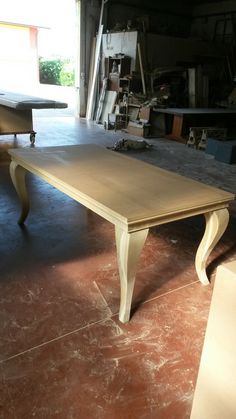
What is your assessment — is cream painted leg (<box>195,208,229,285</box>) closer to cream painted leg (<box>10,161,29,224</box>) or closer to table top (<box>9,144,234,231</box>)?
table top (<box>9,144,234,231</box>)

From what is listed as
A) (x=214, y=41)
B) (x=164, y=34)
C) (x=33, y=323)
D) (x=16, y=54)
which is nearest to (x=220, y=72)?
(x=214, y=41)

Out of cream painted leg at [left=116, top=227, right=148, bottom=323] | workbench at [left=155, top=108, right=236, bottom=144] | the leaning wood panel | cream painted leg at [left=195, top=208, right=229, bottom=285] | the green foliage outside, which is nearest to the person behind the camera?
the leaning wood panel

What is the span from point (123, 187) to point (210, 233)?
51 cm

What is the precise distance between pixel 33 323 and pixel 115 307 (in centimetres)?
38

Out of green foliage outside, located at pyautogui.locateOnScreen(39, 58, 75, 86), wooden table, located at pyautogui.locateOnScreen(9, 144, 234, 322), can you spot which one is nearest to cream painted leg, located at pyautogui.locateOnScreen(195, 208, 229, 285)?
wooden table, located at pyautogui.locateOnScreen(9, 144, 234, 322)

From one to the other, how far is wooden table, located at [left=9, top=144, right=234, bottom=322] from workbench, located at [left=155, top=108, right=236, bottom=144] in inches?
151

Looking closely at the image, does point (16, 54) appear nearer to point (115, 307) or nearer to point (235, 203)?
point (235, 203)

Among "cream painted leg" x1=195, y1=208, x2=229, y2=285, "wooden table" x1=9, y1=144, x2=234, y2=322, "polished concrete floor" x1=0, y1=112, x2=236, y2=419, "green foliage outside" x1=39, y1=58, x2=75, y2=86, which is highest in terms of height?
"green foliage outside" x1=39, y1=58, x2=75, y2=86

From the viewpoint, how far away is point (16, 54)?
14125mm

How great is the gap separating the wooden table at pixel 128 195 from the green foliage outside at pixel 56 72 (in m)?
13.6

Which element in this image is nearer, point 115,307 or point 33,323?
point 33,323

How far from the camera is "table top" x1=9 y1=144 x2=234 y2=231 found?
1331mm

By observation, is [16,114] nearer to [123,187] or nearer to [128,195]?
[123,187]

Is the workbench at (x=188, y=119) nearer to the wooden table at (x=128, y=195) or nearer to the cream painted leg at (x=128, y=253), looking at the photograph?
the wooden table at (x=128, y=195)
